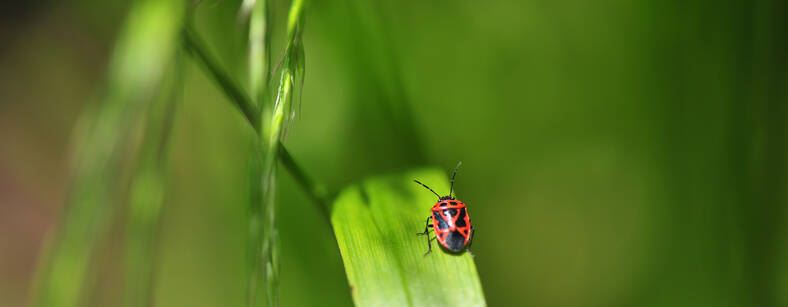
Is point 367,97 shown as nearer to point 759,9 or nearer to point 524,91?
point 524,91

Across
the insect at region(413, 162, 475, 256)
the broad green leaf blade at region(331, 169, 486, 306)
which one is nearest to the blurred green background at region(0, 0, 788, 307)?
the insect at region(413, 162, 475, 256)

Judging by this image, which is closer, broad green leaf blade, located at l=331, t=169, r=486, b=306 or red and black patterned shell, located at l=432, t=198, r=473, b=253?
broad green leaf blade, located at l=331, t=169, r=486, b=306

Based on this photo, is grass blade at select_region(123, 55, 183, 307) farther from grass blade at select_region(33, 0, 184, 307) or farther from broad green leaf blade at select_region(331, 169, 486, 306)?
broad green leaf blade at select_region(331, 169, 486, 306)

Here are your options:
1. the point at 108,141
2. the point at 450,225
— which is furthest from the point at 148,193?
the point at 450,225

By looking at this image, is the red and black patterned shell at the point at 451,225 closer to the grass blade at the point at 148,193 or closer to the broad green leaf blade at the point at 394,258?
the broad green leaf blade at the point at 394,258

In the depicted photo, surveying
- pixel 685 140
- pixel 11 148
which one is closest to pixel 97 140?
pixel 685 140

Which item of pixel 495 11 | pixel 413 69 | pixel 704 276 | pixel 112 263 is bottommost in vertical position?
pixel 112 263

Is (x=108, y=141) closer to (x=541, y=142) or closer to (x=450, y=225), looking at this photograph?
(x=450, y=225)
